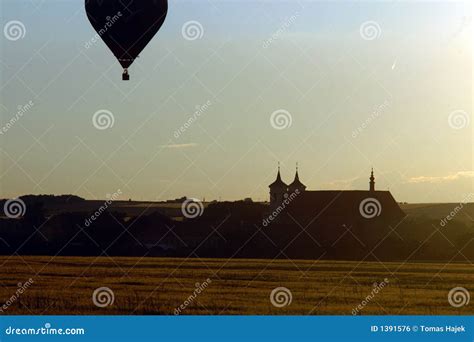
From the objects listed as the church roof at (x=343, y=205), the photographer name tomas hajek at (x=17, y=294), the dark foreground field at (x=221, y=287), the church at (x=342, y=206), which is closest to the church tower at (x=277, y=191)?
the church at (x=342, y=206)

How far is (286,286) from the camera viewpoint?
1286 inches

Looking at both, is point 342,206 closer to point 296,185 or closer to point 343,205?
point 343,205

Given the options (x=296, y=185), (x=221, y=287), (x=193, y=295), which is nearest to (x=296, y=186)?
(x=296, y=185)

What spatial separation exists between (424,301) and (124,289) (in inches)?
313

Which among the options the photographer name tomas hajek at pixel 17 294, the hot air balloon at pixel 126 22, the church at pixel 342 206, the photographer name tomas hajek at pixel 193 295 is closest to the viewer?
the photographer name tomas hajek at pixel 193 295

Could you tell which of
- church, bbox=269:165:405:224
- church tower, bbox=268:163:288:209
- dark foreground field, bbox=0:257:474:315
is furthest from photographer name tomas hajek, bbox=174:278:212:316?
church tower, bbox=268:163:288:209

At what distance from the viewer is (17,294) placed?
27.2 meters

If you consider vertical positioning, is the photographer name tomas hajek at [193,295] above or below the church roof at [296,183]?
below

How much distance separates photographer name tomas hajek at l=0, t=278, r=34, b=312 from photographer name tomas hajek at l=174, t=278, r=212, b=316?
12.4ft

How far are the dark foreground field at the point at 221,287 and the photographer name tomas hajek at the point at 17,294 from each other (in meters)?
0.02

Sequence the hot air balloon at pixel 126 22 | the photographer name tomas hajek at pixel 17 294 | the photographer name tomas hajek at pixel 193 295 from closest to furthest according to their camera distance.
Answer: the photographer name tomas hajek at pixel 193 295
the photographer name tomas hajek at pixel 17 294
the hot air balloon at pixel 126 22

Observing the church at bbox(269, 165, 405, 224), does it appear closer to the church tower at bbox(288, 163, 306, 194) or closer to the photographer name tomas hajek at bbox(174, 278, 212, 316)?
the church tower at bbox(288, 163, 306, 194)

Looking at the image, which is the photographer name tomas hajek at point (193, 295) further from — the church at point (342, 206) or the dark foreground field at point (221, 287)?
the church at point (342, 206)

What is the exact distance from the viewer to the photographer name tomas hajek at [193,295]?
79.9 feet
